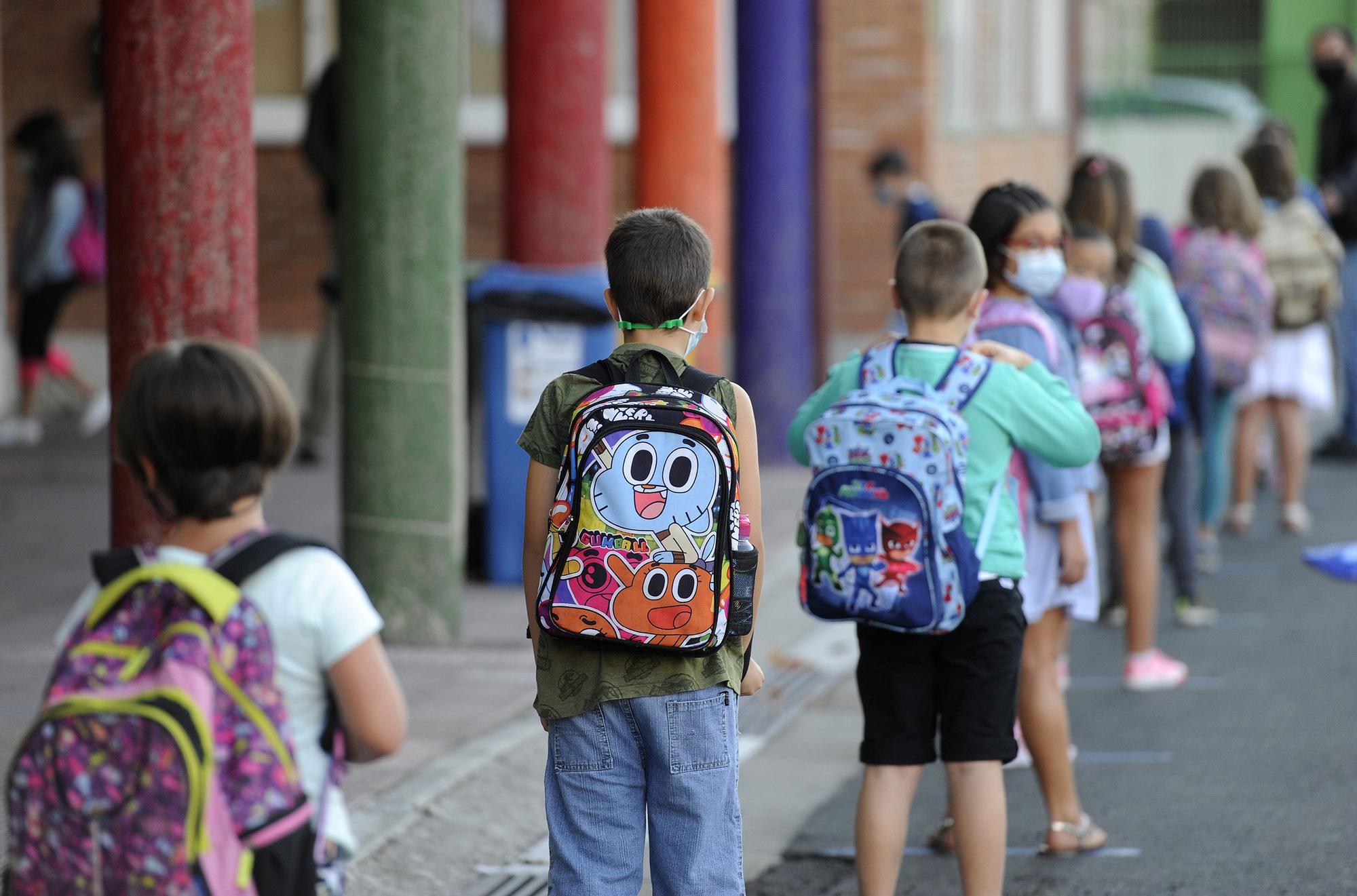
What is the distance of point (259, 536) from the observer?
109 inches

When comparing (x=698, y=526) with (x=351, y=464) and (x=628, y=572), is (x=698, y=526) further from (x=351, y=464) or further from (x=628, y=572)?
(x=351, y=464)

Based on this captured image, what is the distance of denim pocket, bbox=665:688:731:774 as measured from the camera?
138 inches

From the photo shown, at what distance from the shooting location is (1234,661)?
7828mm

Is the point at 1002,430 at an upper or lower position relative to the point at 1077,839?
upper

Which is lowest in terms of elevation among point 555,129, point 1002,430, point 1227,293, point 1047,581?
point 1047,581

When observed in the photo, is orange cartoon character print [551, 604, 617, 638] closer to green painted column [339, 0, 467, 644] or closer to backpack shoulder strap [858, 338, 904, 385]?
backpack shoulder strap [858, 338, 904, 385]

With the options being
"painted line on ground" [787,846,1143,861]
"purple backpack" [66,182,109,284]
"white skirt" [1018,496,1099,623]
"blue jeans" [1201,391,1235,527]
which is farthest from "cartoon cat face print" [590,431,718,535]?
"purple backpack" [66,182,109,284]

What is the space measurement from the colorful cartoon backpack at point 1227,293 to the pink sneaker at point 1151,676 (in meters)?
2.31

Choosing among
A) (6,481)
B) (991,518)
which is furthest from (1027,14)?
(991,518)

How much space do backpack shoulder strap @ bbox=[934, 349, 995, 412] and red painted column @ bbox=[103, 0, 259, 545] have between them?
6.99 feet

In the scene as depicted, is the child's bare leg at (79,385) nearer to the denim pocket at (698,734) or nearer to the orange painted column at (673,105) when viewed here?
the orange painted column at (673,105)

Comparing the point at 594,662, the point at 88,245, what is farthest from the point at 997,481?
the point at 88,245

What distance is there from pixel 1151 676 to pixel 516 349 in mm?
2835

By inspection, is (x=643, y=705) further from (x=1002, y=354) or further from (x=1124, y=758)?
(x=1124, y=758)
